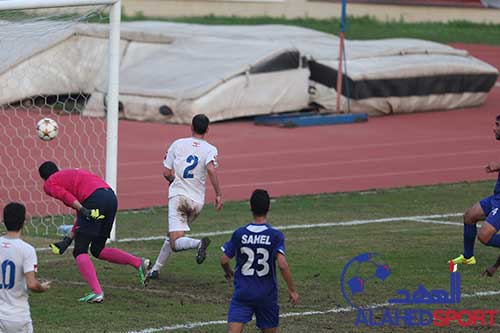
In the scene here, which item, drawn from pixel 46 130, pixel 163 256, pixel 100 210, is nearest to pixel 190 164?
pixel 163 256

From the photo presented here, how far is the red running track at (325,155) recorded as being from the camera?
19.2 meters

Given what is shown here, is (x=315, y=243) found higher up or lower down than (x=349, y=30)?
lower down

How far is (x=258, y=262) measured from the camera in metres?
8.59

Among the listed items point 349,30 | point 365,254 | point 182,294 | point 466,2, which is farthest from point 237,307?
point 466,2

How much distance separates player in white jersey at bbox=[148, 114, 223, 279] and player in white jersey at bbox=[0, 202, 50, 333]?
12.0 feet

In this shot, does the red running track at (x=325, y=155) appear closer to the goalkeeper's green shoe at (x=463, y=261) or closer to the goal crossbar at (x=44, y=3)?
the goal crossbar at (x=44, y=3)

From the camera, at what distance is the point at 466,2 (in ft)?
161

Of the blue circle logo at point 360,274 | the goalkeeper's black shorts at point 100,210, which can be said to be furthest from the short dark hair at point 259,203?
the goalkeeper's black shorts at point 100,210

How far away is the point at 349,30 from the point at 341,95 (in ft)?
53.4

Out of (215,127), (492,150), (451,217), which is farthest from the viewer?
(215,127)

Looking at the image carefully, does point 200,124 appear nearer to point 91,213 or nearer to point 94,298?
point 91,213

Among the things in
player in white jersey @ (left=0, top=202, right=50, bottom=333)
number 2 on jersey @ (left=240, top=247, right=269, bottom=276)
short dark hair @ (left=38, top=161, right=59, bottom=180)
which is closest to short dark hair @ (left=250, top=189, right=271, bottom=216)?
number 2 on jersey @ (left=240, top=247, right=269, bottom=276)

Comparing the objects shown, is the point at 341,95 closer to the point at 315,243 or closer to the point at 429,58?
the point at 429,58

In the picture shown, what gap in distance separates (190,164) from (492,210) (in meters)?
3.17
